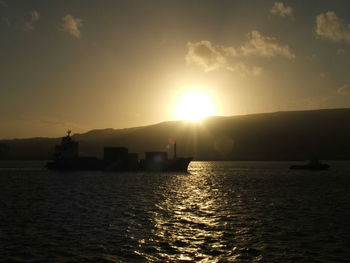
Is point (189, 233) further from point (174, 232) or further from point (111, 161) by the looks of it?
point (111, 161)

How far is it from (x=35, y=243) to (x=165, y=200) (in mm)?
24351

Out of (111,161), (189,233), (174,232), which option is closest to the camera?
(189,233)

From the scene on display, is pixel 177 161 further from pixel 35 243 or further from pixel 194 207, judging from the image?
pixel 35 243

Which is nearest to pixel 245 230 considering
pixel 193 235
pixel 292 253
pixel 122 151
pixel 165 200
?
pixel 193 235

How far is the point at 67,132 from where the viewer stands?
11869cm

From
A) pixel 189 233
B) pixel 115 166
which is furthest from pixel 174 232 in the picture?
pixel 115 166

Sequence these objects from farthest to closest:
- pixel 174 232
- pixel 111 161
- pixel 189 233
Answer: pixel 111 161, pixel 174 232, pixel 189 233

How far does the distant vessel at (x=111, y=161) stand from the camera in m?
119

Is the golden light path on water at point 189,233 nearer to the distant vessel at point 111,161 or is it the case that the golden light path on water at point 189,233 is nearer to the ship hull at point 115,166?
the distant vessel at point 111,161

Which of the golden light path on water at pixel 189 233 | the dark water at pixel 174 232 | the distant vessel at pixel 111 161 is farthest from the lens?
the distant vessel at pixel 111 161

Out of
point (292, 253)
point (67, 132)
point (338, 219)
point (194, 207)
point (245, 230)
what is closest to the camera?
point (292, 253)

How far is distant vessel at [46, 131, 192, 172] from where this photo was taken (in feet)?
391

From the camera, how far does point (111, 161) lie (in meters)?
122

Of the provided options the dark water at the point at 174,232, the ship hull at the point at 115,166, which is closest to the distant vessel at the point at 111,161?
the ship hull at the point at 115,166
